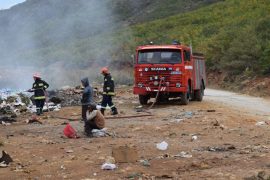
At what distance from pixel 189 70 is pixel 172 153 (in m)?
9.90

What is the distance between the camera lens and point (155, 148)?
10.8 metres

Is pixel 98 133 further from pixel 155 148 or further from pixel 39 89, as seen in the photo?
pixel 39 89

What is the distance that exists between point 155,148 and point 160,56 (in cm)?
866

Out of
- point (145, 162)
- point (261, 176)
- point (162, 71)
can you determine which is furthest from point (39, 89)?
point (261, 176)

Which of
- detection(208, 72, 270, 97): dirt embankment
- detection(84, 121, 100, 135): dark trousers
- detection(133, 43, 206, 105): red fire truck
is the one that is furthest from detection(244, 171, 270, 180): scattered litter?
detection(208, 72, 270, 97): dirt embankment

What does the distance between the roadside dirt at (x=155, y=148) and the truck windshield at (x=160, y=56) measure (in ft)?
8.15

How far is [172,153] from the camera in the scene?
33.6 feet

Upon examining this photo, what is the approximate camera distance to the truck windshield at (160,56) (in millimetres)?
19078

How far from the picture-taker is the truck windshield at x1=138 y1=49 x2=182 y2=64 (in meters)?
19.1

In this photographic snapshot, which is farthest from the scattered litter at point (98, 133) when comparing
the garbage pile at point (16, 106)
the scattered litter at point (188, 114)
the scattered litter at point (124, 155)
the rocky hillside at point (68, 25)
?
the rocky hillside at point (68, 25)

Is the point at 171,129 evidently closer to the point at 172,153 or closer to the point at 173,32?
the point at 172,153

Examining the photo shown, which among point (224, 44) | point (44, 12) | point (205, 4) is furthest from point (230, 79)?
point (205, 4)

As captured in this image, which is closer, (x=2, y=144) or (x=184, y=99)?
(x=2, y=144)

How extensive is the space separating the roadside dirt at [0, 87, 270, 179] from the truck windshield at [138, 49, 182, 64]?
8.15 ft
